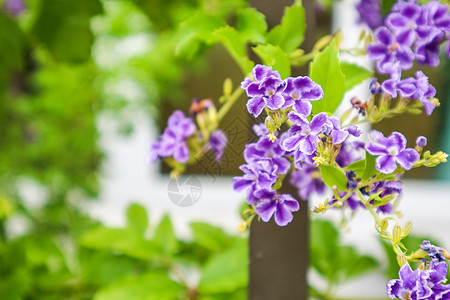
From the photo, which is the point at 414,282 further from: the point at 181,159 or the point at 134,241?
the point at 134,241

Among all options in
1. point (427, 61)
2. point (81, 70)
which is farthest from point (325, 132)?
point (81, 70)

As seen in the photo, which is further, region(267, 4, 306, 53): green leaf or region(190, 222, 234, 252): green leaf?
region(190, 222, 234, 252): green leaf

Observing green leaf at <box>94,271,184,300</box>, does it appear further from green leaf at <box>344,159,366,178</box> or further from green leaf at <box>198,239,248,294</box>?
green leaf at <box>344,159,366,178</box>

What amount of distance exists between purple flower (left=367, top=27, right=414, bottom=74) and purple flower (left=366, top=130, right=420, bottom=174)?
0.33 feet

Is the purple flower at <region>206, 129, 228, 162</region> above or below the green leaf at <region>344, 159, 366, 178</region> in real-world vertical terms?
above

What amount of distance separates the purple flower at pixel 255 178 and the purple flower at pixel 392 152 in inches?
3.1

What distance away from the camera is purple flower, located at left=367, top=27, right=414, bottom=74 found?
393 mm

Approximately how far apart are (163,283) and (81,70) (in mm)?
977

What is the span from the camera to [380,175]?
34cm

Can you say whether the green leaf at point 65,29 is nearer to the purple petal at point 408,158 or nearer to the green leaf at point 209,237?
the green leaf at point 209,237

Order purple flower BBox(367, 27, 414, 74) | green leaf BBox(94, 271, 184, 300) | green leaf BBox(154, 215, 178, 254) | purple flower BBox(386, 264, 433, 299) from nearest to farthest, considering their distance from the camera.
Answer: purple flower BBox(386, 264, 433, 299) < purple flower BBox(367, 27, 414, 74) < green leaf BBox(94, 271, 184, 300) < green leaf BBox(154, 215, 178, 254)

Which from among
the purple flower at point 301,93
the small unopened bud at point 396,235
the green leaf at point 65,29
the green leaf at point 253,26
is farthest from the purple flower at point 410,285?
the green leaf at point 65,29

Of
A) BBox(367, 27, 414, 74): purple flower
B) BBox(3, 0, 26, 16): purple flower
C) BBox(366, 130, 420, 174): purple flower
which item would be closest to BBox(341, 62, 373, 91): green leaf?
BBox(367, 27, 414, 74): purple flower

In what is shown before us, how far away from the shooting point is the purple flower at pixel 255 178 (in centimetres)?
32
